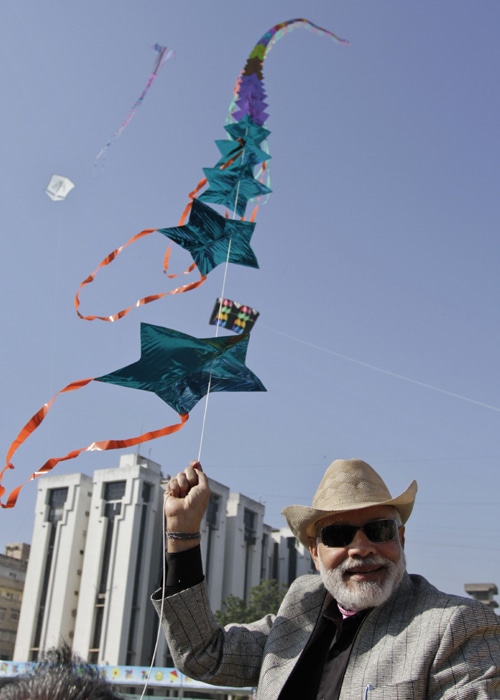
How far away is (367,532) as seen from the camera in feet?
7.71

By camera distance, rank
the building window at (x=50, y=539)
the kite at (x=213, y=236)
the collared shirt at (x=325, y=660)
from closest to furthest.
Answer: the collared shirt at (x=325, y=660)
the kite at (x=213, y=236)
the building window at (x=50, y=539)

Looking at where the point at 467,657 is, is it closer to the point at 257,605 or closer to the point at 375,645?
the point at 375,645

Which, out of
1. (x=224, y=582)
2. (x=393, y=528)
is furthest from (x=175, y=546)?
(x=224, y=582)

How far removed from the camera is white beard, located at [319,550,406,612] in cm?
222

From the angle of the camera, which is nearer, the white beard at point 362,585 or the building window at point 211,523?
the white beard at point 362,585

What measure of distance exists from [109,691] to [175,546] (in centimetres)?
104

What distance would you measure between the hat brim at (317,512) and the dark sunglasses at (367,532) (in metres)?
0.06

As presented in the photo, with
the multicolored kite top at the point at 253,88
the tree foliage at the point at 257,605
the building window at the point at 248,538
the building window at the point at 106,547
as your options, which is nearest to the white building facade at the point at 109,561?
the building window at the point at 106,547

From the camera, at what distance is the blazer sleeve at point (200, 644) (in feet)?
7.74

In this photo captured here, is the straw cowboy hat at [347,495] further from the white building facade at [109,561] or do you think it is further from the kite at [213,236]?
the white building facade at [109,561]

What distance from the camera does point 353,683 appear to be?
6.73ft

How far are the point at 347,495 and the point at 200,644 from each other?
2.31ft

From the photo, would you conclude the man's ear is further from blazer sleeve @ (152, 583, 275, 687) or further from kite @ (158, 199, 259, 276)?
kite @ (158, 199, 259, 276)

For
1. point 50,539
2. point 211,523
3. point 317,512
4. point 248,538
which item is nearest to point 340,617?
point 317,512
